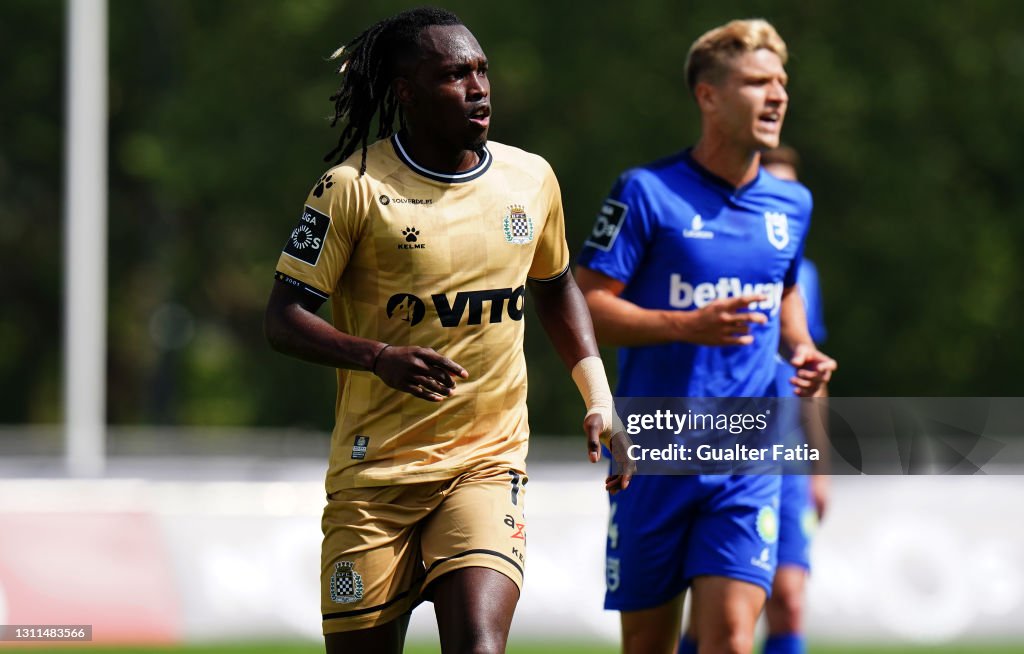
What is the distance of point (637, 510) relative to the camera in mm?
6555

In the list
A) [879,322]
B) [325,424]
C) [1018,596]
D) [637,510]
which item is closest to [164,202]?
[325,424]

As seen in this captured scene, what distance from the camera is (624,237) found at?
21.6 feet

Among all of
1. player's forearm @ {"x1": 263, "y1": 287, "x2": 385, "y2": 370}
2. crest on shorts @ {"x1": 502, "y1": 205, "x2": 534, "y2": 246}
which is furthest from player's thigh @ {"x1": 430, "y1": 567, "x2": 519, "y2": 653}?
crest on shorts @ {"x1": 502, "y1": 205, "x2": 534, "y2": 246}

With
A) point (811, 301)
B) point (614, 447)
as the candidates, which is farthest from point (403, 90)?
point (811, 301)

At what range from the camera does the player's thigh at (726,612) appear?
621cm

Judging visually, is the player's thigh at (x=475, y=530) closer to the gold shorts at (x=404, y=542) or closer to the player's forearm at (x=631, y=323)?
the gold shorts at (x=404, y=542)

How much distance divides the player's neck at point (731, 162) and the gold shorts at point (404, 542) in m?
1.96

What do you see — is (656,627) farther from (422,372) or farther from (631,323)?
(422,372)

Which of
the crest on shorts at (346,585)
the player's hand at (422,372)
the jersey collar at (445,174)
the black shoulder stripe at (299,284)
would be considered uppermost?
the jersey collar at (445,174)

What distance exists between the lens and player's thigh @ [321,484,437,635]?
17.0 feet

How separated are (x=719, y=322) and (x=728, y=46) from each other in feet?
3.91

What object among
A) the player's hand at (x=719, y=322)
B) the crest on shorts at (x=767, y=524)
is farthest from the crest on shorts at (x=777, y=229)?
the crest on shorts at (x=767, y=524)

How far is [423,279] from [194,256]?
25.6 m

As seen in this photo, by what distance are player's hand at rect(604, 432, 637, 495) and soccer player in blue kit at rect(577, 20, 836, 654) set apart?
106 cm
